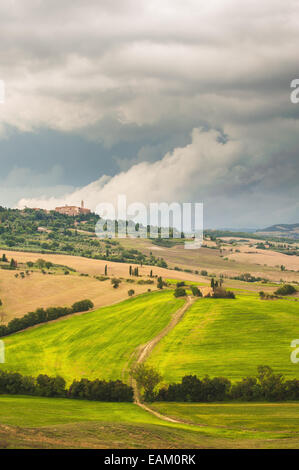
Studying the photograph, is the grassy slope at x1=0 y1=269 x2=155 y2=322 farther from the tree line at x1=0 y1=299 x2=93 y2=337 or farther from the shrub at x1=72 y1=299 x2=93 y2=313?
the tree line at x1=0 y1=299 x2=93 y2=337

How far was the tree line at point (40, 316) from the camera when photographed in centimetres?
10512

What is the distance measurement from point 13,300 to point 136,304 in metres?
39.5

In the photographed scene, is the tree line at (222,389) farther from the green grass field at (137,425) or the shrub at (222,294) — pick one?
the shrub at (222,294)

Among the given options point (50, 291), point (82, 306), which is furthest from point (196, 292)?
point (50, 291)

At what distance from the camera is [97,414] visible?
170ft

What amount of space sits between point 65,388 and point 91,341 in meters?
26.6

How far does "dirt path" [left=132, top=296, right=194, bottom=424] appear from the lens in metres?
54.0

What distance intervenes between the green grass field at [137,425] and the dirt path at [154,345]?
143cm

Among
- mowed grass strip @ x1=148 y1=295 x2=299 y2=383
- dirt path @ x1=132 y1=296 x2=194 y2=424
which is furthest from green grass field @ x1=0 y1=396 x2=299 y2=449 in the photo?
mowed grass strip @ x1=148 y1=295 x2=299 y2=383

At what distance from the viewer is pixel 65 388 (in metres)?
67.7

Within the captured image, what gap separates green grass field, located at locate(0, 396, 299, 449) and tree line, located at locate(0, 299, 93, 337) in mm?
44405

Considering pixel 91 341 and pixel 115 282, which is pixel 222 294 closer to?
pixel 91 341

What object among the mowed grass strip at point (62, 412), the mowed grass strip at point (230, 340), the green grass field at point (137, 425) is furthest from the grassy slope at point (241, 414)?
the mowed grass strip at point (230, 340)
